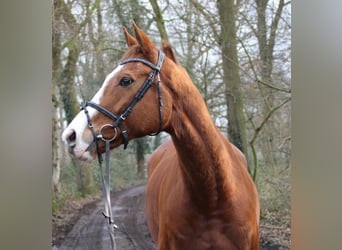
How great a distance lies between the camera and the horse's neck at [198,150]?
1.41 m

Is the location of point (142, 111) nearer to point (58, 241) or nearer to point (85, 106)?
point (85, 106)

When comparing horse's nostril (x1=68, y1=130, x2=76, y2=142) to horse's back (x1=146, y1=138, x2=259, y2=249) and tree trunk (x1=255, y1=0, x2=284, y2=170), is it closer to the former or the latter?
horse's back (x1=146, y1=138, x2=259, y2=249)

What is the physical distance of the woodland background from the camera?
6.67 feet

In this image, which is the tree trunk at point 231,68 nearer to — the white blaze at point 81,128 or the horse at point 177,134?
the horse at point 177,134

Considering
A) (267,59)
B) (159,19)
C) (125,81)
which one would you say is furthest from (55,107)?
(267,59)

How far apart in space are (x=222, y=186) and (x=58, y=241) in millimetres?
1009

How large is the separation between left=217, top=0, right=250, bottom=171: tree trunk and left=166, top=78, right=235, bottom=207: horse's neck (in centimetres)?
59

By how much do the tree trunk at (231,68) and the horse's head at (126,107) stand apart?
713 millimetres

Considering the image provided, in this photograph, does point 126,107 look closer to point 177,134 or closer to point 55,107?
point 177,134

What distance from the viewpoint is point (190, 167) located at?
143 centimetres

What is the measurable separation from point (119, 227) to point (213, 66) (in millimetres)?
929

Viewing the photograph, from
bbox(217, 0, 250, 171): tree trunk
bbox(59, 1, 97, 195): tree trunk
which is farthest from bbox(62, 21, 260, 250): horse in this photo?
bbox(59, 1, 97, 195): tree trunk
